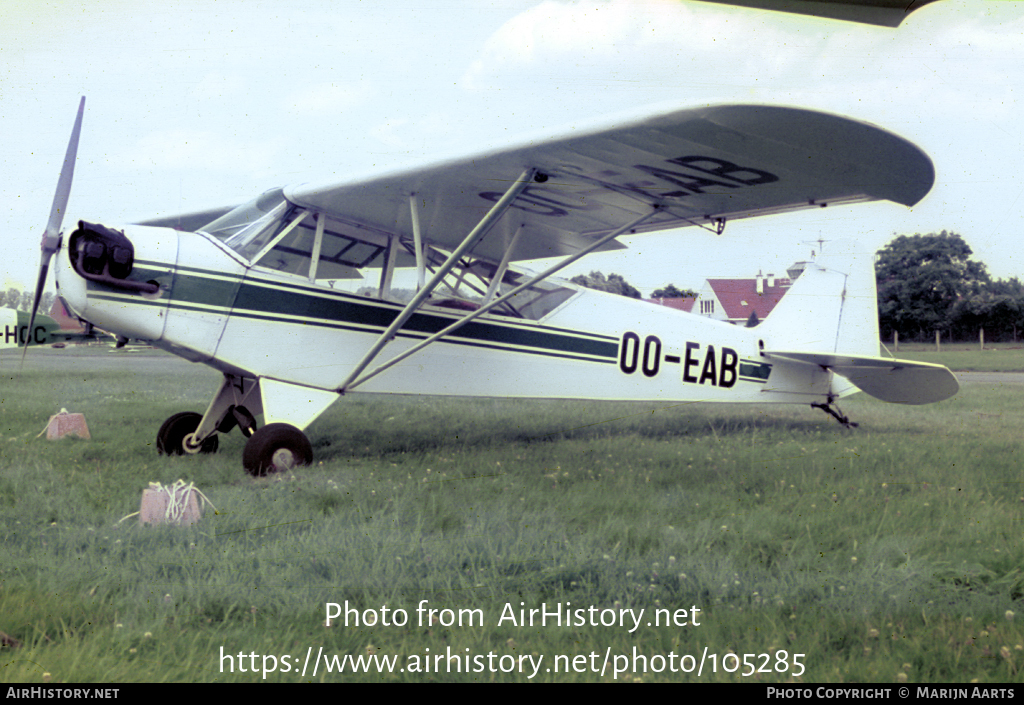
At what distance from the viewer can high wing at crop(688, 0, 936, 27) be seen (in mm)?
1853

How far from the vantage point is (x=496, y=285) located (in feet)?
16.0

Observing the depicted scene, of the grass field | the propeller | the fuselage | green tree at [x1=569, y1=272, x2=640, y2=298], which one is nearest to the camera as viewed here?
the grass field

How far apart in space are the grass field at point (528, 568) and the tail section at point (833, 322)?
1604mm

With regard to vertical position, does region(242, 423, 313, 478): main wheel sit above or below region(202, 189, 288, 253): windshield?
below

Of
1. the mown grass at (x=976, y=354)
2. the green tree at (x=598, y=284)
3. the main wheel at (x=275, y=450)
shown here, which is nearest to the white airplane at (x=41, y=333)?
the main wheel at (x=275, y=450)

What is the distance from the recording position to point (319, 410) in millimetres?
4285

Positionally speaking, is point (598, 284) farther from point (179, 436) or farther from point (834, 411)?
point (179, 436)

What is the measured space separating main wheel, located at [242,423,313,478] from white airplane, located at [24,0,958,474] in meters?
0.01

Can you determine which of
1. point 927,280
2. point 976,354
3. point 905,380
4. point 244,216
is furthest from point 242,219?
point 905,380

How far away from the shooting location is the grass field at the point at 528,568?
4.95ft

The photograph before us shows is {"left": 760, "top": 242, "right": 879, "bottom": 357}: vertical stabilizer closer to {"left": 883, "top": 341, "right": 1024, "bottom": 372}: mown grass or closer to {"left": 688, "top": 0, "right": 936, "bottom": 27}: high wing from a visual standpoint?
{"left": 883, "top": 341, "right": 1024, "bottom": 372}: mown grass

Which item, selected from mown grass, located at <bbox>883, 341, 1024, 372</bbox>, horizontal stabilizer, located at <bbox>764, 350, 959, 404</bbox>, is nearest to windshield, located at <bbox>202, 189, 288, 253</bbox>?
mown grass, located at <bbox>883, 341, 1024, 372</bbox>

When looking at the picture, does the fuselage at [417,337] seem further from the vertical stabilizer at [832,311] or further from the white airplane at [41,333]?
the white airplane at [41,333]

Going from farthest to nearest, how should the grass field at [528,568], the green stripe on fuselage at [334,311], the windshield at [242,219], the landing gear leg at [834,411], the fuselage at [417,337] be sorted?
1. the landing gear leg at [834,411]
2. the windshield at [242,219]
3. the green stripe on fuselage at [334,311]
4. the fuselage at [417,337]
5. the grass field at [528,568]
